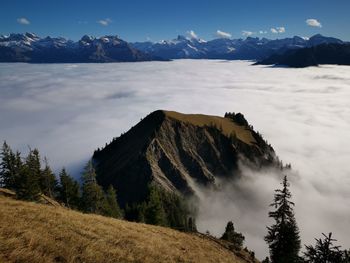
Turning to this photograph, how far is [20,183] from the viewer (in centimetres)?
6525

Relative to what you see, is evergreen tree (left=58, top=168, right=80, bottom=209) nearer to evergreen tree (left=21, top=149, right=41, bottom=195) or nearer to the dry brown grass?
evergreen tree (left=21, top=149, right=41, bottom=195)

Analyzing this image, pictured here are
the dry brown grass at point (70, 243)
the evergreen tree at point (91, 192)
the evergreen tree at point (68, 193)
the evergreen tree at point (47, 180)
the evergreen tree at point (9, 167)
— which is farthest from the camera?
the evergreen tree at point (47, 180)

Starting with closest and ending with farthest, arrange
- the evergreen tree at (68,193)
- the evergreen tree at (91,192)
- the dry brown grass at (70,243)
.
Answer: the dry brown grass at (70,243) → the evergreen tree at (91,192) → the evergreen tree at (68,193)

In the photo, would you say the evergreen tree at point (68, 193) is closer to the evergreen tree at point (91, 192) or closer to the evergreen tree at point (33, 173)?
the evergreen tree at point (91, 192)

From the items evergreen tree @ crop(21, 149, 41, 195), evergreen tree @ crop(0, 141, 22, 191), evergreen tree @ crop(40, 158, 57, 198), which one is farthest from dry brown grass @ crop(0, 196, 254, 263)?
evergreen tree @ crop(0, 141, 22, 191)

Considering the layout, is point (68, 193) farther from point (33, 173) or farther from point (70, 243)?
point (70, 243)

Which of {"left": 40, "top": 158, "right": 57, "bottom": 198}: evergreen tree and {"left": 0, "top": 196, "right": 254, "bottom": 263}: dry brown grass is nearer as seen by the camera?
{"left": 0, "top": 196, "right": 254, "bottom": 263}: dry brown grass

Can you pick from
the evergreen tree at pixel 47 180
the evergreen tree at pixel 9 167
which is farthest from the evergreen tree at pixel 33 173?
the evergreen tree at pixel 9 167

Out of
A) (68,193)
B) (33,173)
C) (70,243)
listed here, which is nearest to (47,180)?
(68,193)

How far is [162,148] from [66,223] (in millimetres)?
172667

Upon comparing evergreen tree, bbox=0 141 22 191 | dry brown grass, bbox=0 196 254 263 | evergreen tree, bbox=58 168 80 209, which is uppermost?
dry brown grass, bbox=0 196 254 263

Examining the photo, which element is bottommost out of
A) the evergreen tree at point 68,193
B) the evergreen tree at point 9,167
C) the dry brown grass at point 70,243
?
the evergreen tree at point 68,193

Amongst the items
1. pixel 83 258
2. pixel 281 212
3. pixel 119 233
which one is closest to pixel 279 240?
pixel 281 212

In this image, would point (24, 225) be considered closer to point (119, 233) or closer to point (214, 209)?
point (119, 233)
